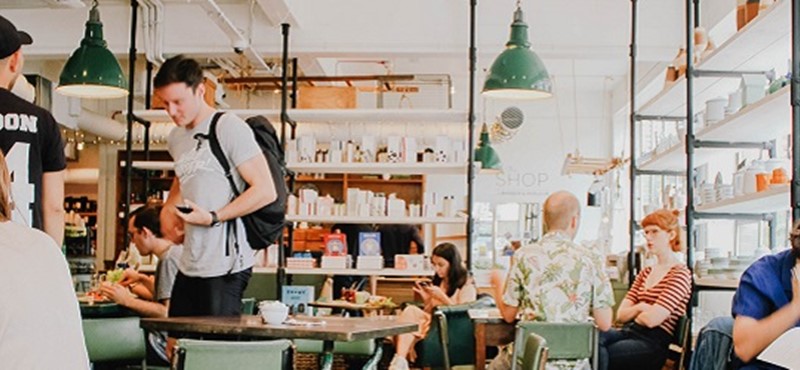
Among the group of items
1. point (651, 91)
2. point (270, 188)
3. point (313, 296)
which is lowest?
point (313, 296)

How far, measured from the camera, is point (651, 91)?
36.7ft

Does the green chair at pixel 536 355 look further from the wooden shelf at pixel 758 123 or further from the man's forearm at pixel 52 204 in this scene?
the wooden shelf at pixel 758 123

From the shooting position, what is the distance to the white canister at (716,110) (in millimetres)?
6023

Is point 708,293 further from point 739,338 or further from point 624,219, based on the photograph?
point 624,219

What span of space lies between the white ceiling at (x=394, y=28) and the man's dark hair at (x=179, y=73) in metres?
5.02

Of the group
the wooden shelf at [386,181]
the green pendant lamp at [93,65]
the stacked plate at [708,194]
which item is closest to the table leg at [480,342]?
the stacked plate at [708,194]

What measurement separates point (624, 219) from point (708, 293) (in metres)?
5.84

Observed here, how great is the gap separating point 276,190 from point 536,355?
1148 millimetres

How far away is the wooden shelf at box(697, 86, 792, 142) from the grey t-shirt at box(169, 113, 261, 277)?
262 cm

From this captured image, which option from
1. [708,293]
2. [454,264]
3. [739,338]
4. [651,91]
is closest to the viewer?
[739,338]

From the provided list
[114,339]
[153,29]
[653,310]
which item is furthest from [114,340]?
[153,29]

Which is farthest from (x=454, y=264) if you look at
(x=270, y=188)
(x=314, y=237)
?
(x=314, y=237)

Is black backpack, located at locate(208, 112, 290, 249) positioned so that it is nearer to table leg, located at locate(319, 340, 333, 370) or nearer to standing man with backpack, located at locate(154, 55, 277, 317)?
standing man with backpack, located at locate(154, 55, 277, 317)

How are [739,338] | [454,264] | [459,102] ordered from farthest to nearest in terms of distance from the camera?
[459,102]
[454,264]
[739,338]
